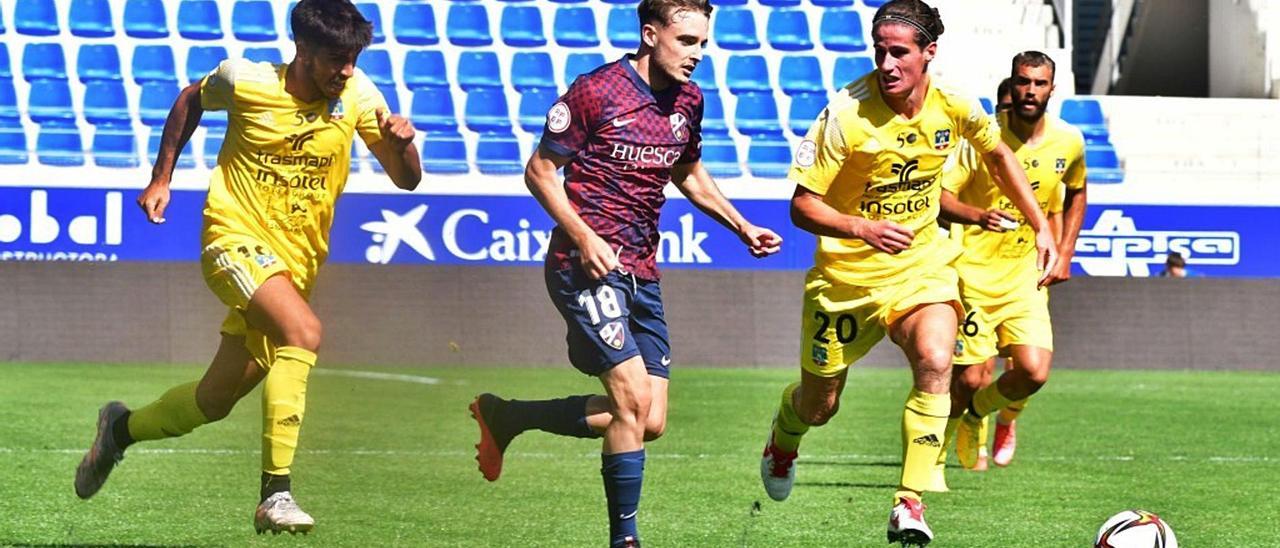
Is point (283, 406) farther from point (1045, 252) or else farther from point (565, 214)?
point (1045, 252)

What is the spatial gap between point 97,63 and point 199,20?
1.07 meters

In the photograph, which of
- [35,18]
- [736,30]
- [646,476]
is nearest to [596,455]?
[646,476]

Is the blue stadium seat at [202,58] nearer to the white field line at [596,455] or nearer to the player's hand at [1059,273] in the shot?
the white field line at [596,455]

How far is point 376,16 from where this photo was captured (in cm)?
2014

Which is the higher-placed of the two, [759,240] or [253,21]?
[253,21]

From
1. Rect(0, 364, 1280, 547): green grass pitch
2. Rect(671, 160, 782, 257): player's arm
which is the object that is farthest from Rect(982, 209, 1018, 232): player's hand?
Rect(671, 160, 782, 257): player's arm

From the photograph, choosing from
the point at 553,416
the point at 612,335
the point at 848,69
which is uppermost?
the point at 848,69

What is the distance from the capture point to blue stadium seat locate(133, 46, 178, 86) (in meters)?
19.3

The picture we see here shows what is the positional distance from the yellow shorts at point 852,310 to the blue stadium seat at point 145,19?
13920 millimetres

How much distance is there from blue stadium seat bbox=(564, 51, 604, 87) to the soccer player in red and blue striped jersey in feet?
44.3

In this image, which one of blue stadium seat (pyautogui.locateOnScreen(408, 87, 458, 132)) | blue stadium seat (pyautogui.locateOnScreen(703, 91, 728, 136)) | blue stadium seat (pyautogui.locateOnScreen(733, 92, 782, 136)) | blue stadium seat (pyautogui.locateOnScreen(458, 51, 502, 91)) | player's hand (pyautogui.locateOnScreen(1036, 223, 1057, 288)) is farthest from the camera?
blue stadium seat (pyautogui.locateOnScreen(458, 51, 502, 91))

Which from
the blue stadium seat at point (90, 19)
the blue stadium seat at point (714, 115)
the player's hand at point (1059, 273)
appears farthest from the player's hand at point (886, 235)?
the blue stadium seat at point (90, 19)

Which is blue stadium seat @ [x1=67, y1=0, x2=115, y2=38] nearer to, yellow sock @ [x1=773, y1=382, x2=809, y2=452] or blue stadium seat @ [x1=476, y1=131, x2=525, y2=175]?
blue stadium seat @ [x1=476, y1=131, x2=525, y2=175]

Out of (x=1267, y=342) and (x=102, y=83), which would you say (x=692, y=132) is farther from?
(x=102, y=83)
